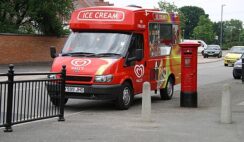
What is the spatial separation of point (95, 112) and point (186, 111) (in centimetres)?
230

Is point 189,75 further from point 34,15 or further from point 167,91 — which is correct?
point 34,15

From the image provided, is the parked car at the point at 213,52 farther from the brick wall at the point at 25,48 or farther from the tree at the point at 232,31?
the tree at the point at 232,31

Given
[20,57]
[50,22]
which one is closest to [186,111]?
[20,57]

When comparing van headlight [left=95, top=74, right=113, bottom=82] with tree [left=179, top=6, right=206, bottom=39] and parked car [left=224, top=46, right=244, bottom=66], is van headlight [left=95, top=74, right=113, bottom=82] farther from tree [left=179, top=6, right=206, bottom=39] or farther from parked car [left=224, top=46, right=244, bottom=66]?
tree [left=179, top=6, right=206, bottom=39]

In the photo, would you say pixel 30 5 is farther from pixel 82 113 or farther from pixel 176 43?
pixel 82 113

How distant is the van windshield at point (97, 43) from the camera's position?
42.8 feet

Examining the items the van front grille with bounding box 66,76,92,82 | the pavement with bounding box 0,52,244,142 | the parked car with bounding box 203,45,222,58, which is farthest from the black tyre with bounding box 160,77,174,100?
the parked car with bounding box 203,45,222,58

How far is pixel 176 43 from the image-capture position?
663 inches

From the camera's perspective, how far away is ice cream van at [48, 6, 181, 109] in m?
12.4

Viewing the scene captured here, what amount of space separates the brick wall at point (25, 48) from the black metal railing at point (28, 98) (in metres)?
23.4

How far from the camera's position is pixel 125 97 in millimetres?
13000

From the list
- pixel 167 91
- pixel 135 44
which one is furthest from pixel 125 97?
pixel 167 91

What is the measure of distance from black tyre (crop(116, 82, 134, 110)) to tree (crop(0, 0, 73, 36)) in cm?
2302

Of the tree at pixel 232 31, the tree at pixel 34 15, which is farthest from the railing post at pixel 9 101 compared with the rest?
the tree at pixel 232 31
